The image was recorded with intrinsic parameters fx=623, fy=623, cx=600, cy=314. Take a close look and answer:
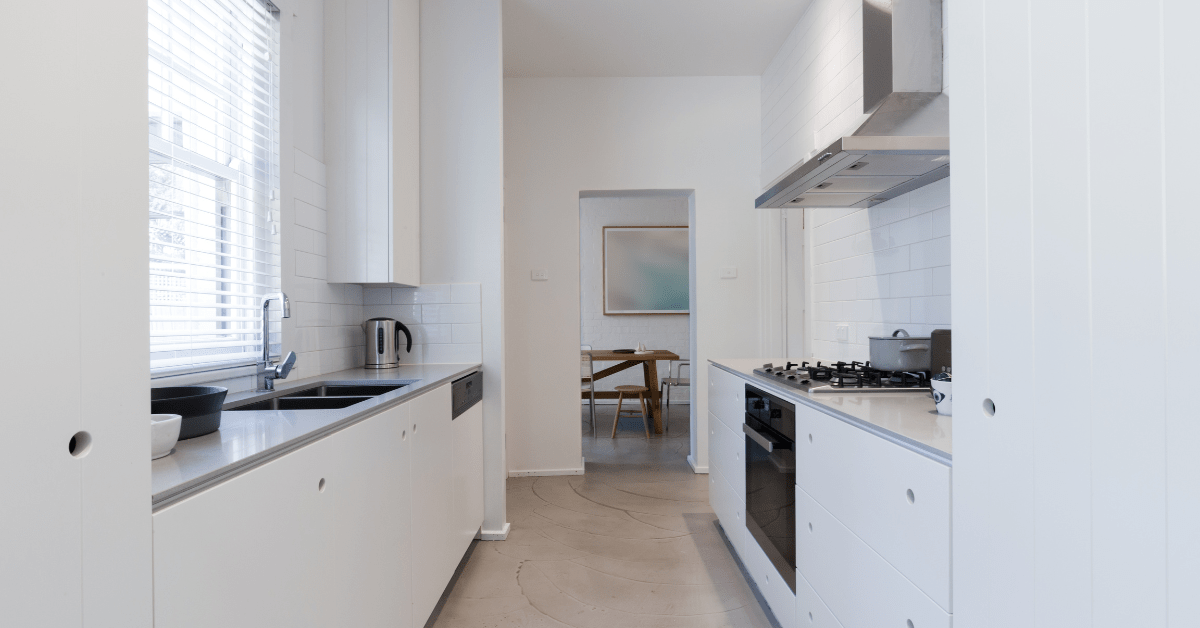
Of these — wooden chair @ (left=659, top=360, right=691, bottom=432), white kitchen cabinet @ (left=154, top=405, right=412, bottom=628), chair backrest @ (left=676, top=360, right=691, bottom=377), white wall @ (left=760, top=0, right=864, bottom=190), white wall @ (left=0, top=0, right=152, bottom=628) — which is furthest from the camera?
chair backrest @ (left=676, top=360, right=691, bottom=377)

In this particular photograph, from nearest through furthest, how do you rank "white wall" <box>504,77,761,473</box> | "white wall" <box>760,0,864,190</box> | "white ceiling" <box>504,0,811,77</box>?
"white wall" <box>760,0,864,190</box> < "white ceiling" <box>504,0,811,77</box> < "white wall" <box>504,77,761,473</box>

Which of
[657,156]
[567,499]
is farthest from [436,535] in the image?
[657,156]

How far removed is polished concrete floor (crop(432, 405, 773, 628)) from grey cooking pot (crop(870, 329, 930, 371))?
40.0 inches

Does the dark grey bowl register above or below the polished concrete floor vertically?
above

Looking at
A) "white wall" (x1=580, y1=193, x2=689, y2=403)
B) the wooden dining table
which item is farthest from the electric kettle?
"white wall" (x1=580, y1=193, x2=689, y2=403)

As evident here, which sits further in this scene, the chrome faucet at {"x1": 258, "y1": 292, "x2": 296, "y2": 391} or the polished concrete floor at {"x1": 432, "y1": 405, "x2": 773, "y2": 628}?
the polished concrete floor at {"x1": 432, "y1": 405, "x2": 773, "y2": 628}

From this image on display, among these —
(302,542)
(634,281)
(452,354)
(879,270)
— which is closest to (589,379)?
(634,281)

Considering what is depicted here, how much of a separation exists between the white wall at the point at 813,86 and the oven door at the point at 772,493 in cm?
148

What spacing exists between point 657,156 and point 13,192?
13.3 ft

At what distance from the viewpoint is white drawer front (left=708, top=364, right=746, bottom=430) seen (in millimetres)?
2594

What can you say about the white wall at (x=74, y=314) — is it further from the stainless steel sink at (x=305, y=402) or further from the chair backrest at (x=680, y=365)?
the chair backrest at (x=680, y=365)

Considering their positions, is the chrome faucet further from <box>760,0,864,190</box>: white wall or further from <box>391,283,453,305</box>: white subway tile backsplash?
<box>760,0,864,190</box>: white wall

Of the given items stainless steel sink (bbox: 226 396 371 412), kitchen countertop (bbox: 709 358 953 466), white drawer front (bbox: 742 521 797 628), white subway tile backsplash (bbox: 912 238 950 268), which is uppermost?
white subway tile backsplash (bbox: 912 238 950 268)

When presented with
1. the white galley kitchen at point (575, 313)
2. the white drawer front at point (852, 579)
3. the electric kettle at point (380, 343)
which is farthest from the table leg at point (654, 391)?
the white drawer front at point (852, 579)
